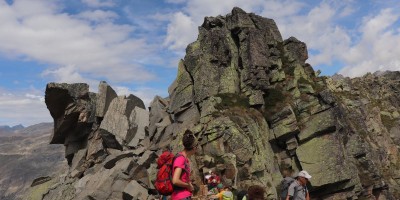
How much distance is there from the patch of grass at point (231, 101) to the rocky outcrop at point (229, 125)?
0.13m

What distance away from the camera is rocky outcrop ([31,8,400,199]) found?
3322cm

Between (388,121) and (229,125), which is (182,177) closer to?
(229,125)

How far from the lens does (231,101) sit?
129ft

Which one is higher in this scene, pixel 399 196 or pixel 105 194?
pixel 105 194

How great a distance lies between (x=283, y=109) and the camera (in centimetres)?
3991

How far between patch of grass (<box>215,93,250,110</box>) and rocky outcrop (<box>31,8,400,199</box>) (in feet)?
0.42

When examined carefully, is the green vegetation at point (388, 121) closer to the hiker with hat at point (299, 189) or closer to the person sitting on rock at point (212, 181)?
the person sitting on rock at point (212, 181)

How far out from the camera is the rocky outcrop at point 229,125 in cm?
3322

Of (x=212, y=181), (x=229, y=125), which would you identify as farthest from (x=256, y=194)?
(x=229, y=125)

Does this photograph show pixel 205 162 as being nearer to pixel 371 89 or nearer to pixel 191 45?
pixel 191 45

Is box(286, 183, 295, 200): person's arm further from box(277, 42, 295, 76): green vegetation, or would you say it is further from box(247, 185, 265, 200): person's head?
box(277, 42, 295, 76): green vegetation

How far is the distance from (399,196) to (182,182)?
186ft

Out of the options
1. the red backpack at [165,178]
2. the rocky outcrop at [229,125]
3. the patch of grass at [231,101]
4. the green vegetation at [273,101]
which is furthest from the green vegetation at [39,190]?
the red backpack at [165,178]

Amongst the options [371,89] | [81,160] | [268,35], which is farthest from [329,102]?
[371,89]
